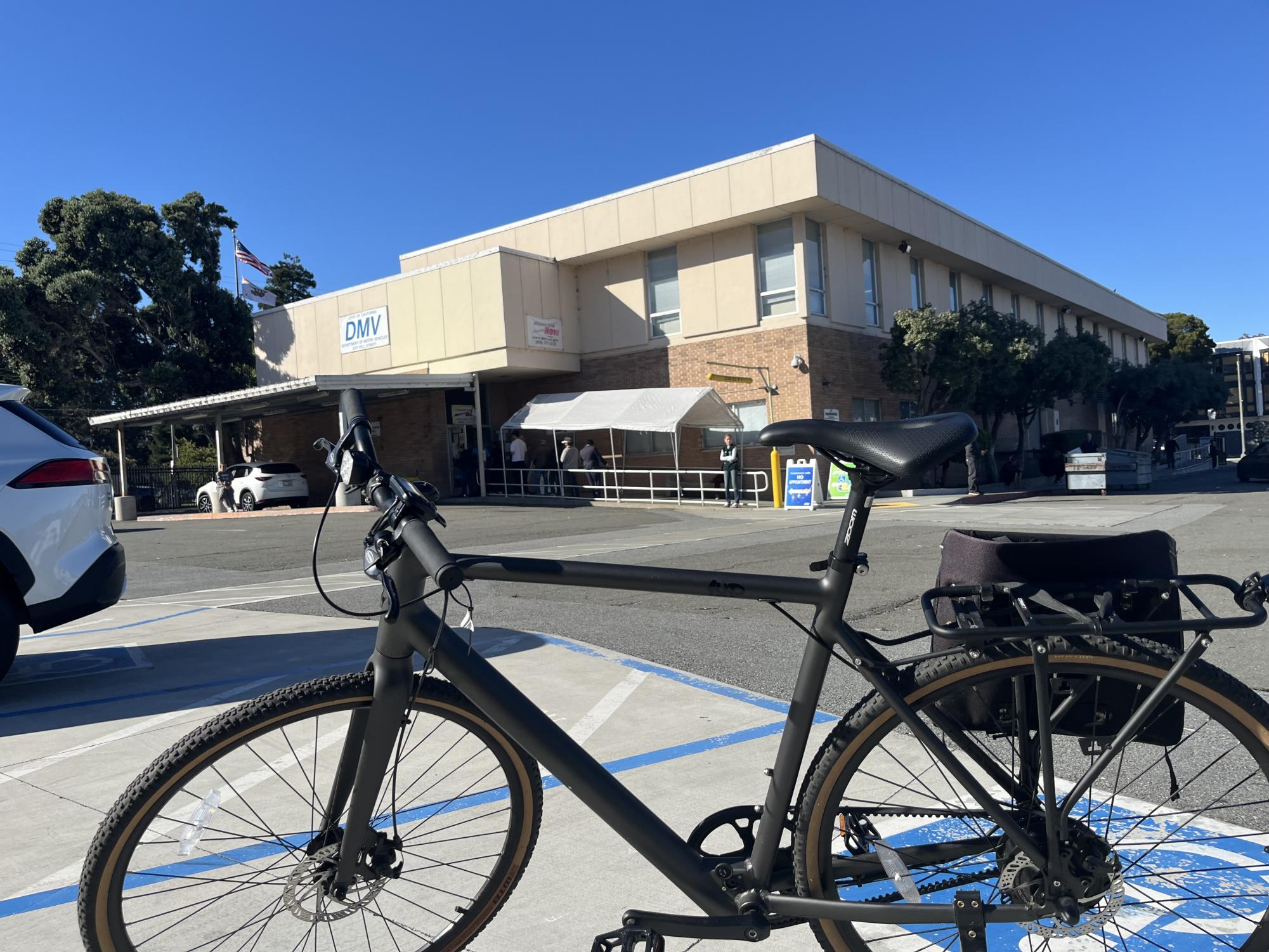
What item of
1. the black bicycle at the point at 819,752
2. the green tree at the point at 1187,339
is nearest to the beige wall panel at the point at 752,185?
the black bicycle at the point at 819,752

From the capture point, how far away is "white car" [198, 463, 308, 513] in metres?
26.3

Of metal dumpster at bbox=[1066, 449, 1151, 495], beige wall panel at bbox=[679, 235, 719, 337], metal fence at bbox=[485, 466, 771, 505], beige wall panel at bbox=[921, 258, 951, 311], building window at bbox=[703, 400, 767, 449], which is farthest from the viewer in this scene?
beige wall panel at bbox=[921, 258, 951, 311]

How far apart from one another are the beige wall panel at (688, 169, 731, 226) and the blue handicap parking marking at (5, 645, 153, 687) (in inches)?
769

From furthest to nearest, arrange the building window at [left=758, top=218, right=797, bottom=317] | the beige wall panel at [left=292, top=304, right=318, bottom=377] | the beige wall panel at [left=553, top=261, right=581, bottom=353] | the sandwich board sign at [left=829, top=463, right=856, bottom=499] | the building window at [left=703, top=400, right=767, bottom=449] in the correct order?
the beige wall panel at [left=292, top=304, right=318, bottom=377], the beige wall panel at [left=553, top=261, right=581, bottom=353], the building window at [left=703, top=400, right=767, bottom=449], the building window at [left=758, top=218, right=797, bottom=317], the sandwich board sign at [left=829, top=463, right=856, bottom=499]

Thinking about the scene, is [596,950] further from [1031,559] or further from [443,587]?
[1031,559]

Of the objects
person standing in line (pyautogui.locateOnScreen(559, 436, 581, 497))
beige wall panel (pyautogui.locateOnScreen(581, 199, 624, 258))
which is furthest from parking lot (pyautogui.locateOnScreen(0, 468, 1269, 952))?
beige wall panel (pyautogui.locateOnScreen(581, 199, 624, 258))

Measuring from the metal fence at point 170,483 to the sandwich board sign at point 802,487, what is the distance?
22175 millimetres

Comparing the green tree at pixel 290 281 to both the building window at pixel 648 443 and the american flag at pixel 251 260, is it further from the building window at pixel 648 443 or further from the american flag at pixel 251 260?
the building window at pixel 648 443

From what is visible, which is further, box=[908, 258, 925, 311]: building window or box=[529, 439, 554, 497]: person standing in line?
box=[908, 258, 925, 311]: building window

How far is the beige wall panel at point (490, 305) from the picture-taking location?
25.2 metres

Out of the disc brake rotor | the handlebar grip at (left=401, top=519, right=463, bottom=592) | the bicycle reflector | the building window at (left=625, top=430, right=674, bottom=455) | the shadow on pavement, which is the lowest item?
the shadow on pavement

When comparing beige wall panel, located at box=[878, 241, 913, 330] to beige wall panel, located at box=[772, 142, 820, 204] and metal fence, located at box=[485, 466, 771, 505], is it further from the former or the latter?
metal fence, located at box=[485, 466, 771, 505]

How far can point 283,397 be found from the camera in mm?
25812

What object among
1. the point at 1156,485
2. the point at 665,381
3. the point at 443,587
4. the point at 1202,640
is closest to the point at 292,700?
the point at 443,587
